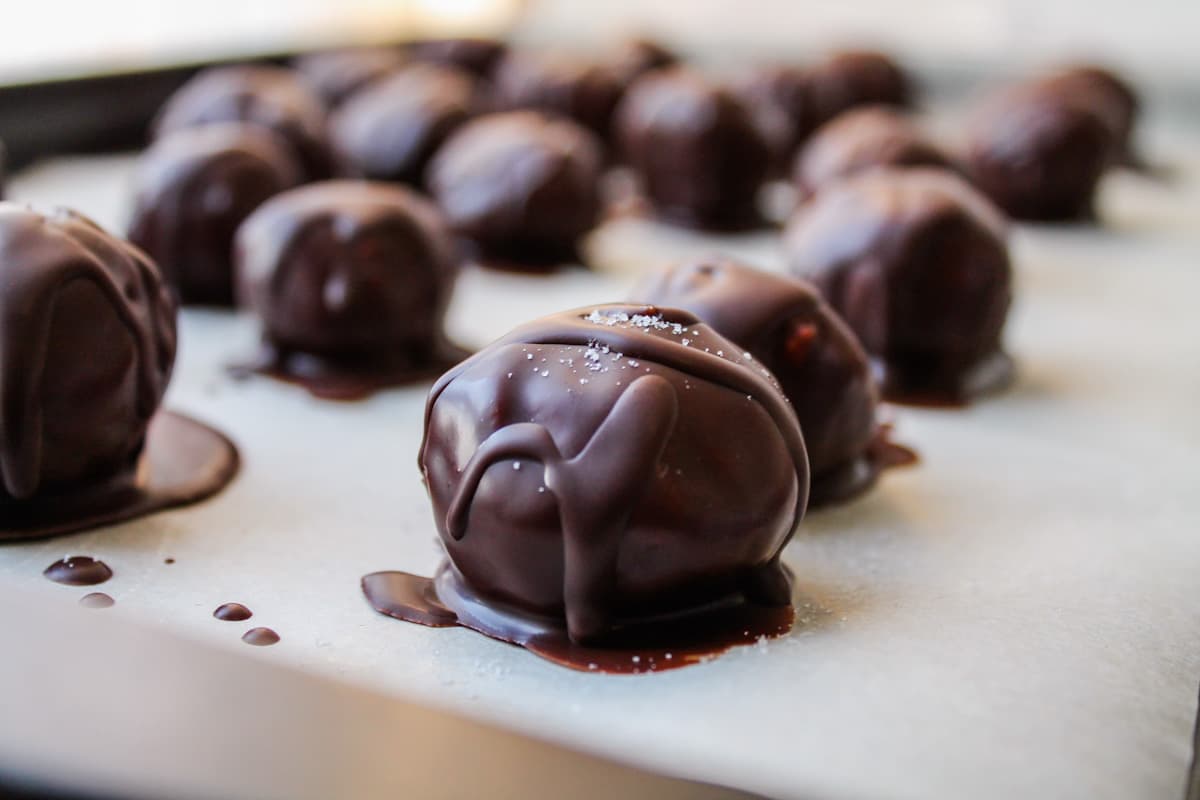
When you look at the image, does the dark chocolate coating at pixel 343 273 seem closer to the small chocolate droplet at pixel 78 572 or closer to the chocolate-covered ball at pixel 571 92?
the small chocolate droplet at pixel 78 572

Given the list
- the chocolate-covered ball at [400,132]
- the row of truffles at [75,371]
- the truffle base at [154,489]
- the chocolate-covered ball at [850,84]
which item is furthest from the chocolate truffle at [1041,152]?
the row of truffles at [75,371]

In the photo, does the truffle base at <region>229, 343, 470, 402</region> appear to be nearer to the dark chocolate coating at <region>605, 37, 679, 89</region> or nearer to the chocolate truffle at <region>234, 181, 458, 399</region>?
the chocolate truffle at <region>234, 181, 458, 399</region>

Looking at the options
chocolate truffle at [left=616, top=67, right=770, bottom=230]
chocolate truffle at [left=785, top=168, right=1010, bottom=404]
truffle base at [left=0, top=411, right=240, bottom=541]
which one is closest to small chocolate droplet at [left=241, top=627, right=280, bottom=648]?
truffle base at [left=0, top=411, right=240, bottom=541]

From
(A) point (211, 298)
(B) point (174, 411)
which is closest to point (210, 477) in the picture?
(B) point (174, 411)

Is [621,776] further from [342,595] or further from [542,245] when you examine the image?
[542,245]

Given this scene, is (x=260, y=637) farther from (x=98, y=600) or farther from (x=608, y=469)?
(x=608, y=469)

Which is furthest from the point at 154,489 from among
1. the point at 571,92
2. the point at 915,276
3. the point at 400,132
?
the point at 571,92
